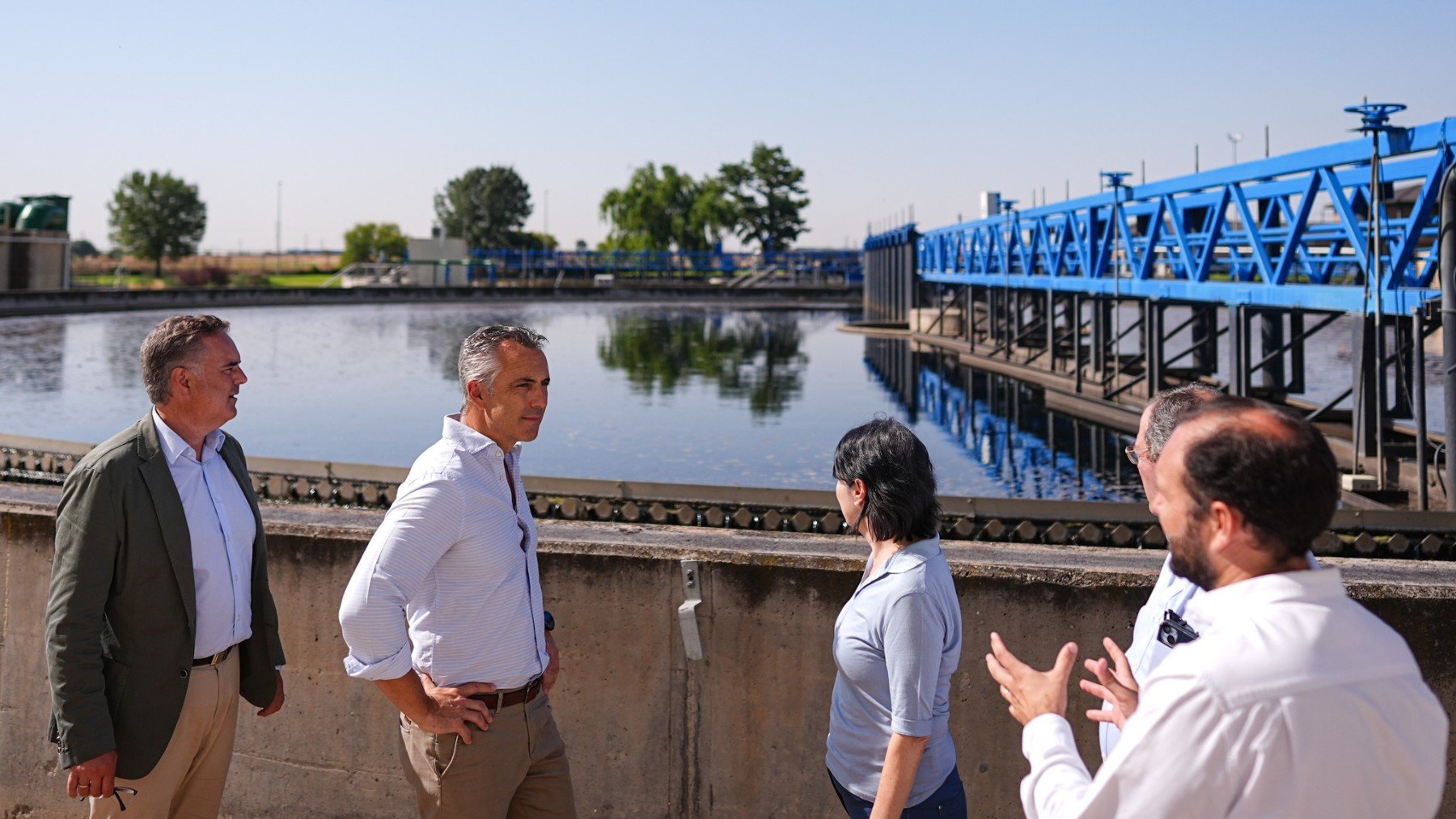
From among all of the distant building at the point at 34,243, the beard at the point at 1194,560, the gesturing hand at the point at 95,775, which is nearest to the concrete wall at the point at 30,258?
the distant building at the point at 34,243

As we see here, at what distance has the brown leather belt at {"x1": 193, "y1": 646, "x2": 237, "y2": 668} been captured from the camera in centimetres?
306

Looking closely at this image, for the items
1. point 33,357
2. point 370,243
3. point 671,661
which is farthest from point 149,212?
point 671,661

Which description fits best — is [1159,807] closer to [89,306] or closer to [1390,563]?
[1390,563]

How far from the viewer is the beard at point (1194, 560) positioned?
1.69 meters

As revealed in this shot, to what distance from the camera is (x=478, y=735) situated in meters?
2.83

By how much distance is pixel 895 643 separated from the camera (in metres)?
2.51

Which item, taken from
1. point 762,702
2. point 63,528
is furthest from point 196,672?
point 762,702

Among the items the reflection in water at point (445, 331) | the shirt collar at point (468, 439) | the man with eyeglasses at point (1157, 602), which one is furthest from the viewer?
the reflection in water at point (445, 331)

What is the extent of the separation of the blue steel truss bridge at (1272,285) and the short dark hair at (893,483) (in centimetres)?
706

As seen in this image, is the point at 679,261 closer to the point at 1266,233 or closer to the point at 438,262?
the point at 438,262

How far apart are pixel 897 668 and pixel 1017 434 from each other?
51.2 ft

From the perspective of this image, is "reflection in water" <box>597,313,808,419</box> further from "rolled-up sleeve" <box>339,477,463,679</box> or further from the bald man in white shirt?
the bald man in white shirt

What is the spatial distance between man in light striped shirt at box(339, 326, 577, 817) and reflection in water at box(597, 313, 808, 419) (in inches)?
627

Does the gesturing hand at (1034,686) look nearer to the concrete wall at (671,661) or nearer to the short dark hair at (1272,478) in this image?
the short dark hair at (1272,478)
